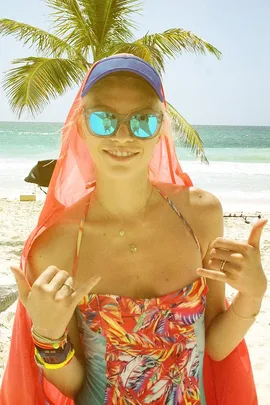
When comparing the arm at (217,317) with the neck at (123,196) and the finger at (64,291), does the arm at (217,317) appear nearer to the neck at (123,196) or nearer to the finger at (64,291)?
the neck at (123,196)

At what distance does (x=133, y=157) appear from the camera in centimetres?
138

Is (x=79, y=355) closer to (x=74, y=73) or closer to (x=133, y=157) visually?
(x=133, y=157)

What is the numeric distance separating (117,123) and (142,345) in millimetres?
677

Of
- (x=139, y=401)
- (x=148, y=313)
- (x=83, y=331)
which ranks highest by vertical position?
(x=148, y=313)

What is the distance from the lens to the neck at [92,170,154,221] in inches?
58.8

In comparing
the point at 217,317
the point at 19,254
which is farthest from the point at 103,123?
the point at 19,254

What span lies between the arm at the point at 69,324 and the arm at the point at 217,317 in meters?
0.45

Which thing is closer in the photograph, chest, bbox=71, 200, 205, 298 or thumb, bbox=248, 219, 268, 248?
thumb, bbox=248, 219, 268, 248

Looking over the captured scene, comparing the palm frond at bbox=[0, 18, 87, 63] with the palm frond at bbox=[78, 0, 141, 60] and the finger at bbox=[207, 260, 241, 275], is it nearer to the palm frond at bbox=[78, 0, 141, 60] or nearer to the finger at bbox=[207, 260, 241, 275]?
the palm frond at bbox=[78, 0, 141, 60]

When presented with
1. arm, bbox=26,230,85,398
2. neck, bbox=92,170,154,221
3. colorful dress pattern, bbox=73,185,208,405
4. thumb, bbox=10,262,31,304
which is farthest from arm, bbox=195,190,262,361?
thumb, bbox=10,262,31,304

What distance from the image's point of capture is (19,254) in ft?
19.9

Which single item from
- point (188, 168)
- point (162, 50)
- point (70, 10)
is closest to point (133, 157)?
point (162, 50)

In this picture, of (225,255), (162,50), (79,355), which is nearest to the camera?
(225,255)

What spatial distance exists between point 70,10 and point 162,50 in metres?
1.94
